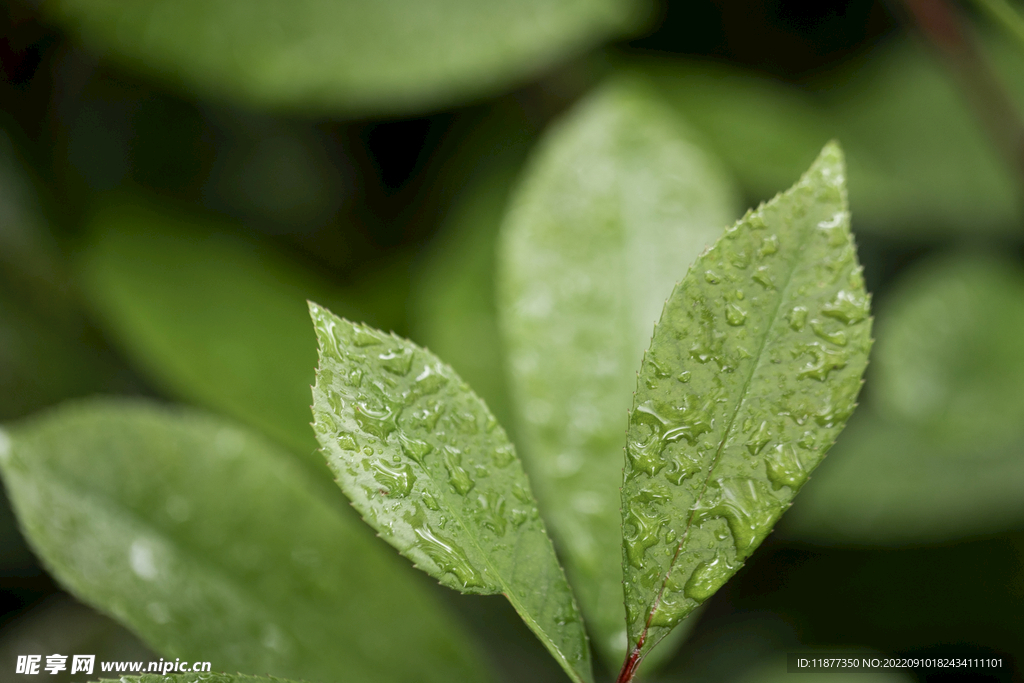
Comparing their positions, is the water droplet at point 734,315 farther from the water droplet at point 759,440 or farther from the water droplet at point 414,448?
the water droplet at point 414,448

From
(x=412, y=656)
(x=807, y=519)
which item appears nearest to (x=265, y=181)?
(x=412, y=656)

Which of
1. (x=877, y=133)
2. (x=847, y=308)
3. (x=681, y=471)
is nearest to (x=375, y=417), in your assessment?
(x=681, y=471)

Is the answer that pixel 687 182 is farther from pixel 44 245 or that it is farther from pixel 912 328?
pixel 44 245

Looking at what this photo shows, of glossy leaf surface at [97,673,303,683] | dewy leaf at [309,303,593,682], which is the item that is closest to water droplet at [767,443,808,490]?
dewy leaf at [309,303,593,682]

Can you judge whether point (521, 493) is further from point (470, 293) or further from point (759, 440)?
point (470, 293)

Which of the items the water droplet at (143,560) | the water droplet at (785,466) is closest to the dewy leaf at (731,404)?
the water droplet at (785,466)

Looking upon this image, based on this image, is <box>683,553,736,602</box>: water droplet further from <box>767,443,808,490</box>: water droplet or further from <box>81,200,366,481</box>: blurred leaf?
<box>81,200,366,481</box>: blurred leaf

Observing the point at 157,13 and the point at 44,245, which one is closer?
the point at 157,13
